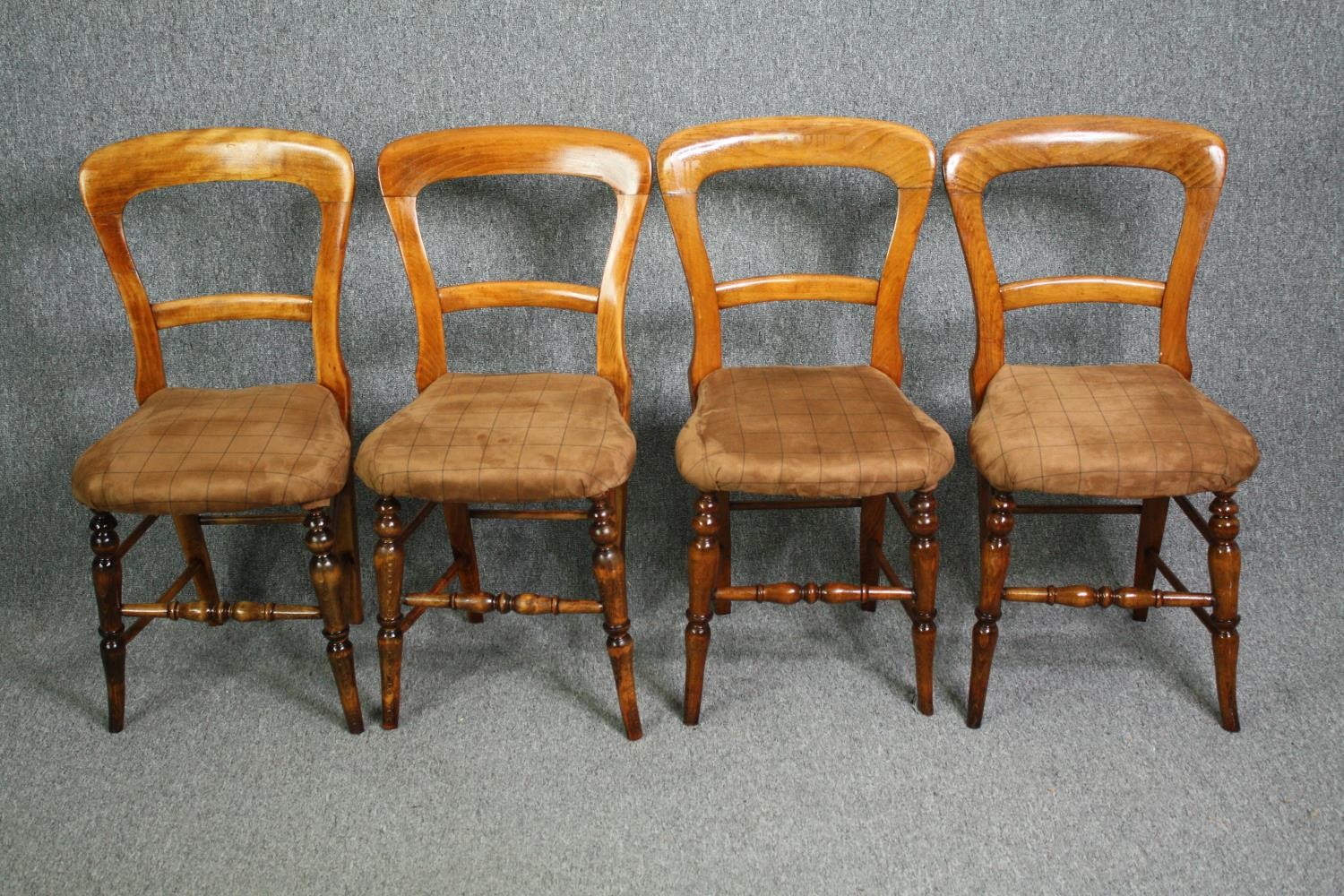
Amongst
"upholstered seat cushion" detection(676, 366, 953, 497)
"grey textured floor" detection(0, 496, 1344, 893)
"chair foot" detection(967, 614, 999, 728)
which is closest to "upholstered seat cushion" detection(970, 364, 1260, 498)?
"upholstered seat cushion" detection(676, 366, 953, 497)

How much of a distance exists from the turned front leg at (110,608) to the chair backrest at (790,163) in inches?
45.4

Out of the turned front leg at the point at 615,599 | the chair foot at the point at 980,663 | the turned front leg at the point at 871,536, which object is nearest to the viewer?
the turned front leg at the point at 615,599

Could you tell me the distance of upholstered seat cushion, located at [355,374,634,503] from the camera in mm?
1680

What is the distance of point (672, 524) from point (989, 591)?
33.7 inches

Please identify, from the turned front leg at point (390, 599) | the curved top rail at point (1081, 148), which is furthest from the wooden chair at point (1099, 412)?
the turned front leg at point (390, 599)

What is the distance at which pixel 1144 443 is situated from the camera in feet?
5.60

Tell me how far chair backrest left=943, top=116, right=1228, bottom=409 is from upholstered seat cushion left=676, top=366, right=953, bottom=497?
31 centimetres

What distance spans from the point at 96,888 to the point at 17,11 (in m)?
1.73

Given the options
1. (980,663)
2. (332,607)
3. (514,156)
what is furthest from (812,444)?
(332,607)

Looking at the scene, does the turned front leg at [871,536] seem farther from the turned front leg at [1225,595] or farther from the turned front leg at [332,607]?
the turned front leg at [332,607]

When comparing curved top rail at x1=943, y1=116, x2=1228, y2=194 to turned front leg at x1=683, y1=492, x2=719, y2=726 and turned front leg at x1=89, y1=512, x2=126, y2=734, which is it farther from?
turned front leg at x1=89, y1=512, x2=126, y2=734

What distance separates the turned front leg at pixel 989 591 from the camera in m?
1.80

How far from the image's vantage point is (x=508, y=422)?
5.92 ft

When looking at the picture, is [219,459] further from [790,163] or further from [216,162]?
[790,163]
